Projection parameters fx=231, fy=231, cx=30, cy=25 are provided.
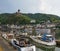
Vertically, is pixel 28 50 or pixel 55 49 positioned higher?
pixel 28 50

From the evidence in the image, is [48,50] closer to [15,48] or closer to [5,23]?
Result: [15,48]

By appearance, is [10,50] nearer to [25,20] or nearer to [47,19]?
[25,20]

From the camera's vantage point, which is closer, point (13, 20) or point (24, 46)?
point (24, 46)

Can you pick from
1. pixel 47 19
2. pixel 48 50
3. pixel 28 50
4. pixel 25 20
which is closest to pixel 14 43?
pixel 48 50

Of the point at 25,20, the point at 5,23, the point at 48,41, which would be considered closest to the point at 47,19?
the point at 25,20

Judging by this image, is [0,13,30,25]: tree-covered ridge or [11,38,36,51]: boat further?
[0,13,30,25]: tree-covered ridge

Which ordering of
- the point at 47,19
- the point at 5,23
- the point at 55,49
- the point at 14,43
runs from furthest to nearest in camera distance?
the point at 47,19, the point at 5,23, the point at 55,49, the point at 14,43

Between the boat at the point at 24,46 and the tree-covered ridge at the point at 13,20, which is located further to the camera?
the tree-covered ridge at the point at 13,20

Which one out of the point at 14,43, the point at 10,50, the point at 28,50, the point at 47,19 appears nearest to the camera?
the point at 28,50

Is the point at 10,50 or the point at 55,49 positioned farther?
the point at 55,49
